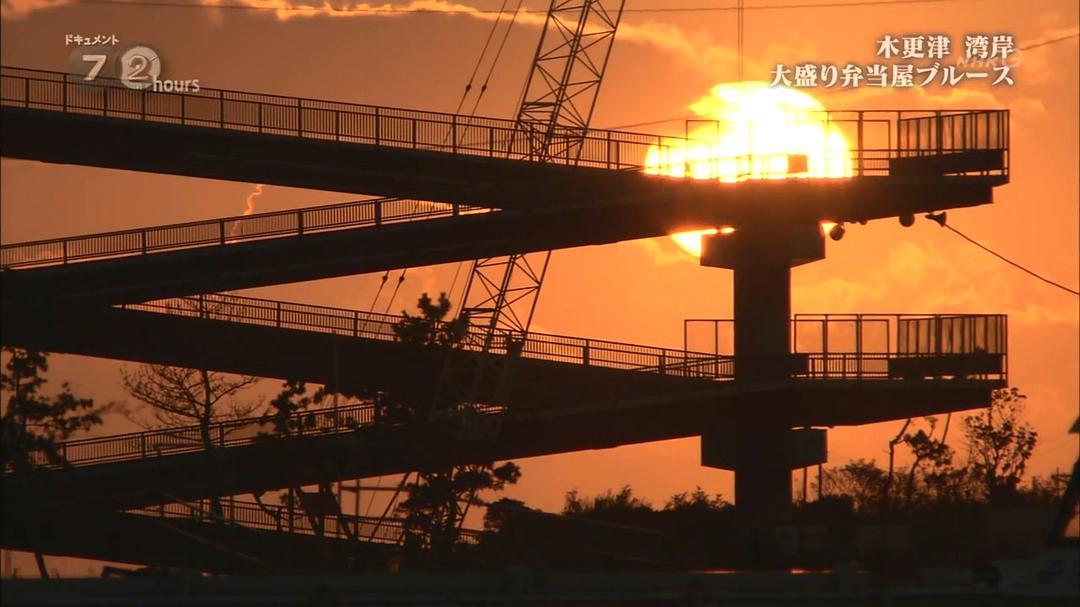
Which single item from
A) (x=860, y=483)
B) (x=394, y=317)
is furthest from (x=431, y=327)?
(x=860, y=483)

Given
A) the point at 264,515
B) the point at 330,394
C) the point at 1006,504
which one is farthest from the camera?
the point at 1006,504

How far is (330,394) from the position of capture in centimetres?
7494

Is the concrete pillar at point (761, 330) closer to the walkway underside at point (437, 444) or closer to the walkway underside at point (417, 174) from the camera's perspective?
the walkway underside at point (437, 444)

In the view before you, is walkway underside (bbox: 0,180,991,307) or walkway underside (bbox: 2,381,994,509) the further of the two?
walkway underside (bbox: 0,180,991,307)

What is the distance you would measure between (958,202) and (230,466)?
28.3 m

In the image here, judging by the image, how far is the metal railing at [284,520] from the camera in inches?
2544

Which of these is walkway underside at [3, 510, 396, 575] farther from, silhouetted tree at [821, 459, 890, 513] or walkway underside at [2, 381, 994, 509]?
silhouetted tree at [821, 459, 890, 513]

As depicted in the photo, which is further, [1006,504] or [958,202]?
[1006,504]

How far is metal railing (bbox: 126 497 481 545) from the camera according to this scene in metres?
64.6

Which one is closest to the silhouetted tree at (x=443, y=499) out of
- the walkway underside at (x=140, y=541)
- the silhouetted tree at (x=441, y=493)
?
the silhouetted tree at (x=441, y=493)

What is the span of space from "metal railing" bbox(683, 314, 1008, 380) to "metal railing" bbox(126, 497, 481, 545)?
14911 mm

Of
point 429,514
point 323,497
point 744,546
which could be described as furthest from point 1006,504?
point 323,497

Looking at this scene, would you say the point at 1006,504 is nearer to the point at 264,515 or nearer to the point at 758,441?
the point at 758,441

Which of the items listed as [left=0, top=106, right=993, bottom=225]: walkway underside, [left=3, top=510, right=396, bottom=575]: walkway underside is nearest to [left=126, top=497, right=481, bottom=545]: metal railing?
[left=3, top=510, right=396, bottom=575]: walkway underside
